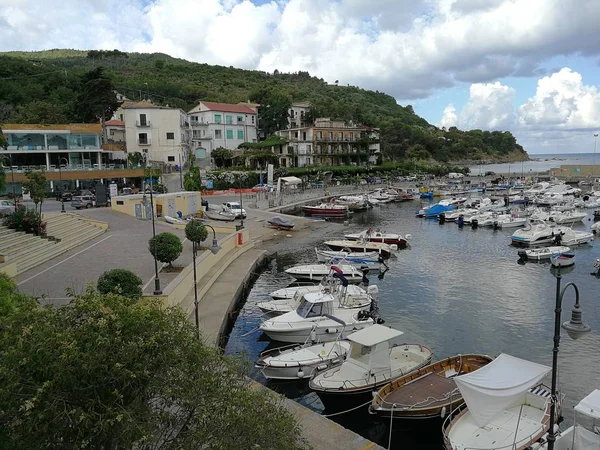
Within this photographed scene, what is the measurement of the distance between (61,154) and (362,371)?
57749mm

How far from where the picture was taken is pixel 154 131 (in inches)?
3130

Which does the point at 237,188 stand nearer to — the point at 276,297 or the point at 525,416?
the point at 276,297

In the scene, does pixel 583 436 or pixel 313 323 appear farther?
→ pixel 313 323

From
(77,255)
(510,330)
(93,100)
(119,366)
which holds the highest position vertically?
(93,100)

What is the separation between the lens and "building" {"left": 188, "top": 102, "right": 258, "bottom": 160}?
A: 308 feet

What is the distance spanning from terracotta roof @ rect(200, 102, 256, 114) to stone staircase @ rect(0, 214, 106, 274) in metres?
57.8

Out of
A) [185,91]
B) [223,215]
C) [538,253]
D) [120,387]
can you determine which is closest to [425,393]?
[120,387]

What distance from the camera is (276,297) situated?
29344 millimetres

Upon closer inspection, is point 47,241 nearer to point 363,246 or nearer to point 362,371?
point 362,371

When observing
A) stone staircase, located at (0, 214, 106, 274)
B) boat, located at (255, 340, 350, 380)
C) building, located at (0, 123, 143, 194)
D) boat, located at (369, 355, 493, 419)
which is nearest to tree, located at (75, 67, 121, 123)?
building, located at (0, 123, 143, 194)

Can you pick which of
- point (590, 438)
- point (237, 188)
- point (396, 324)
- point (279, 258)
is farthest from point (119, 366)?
point (237, 188)

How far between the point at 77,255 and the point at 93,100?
54178 mm

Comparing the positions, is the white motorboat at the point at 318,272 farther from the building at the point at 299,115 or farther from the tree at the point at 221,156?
the building at the point at 299,115

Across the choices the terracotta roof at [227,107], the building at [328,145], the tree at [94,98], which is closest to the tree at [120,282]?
the tree at [94,98]
